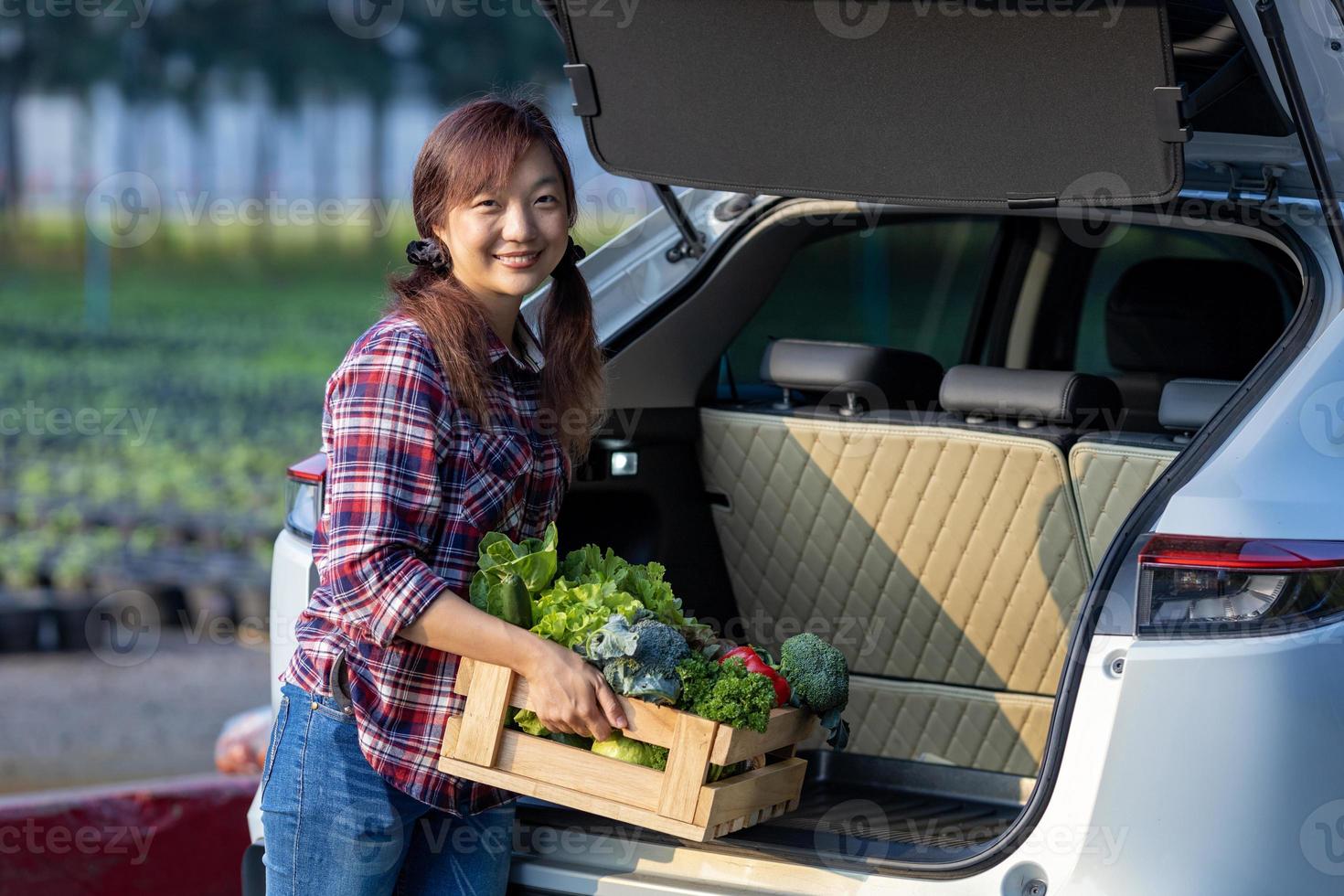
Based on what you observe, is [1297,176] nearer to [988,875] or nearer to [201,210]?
[988,875]

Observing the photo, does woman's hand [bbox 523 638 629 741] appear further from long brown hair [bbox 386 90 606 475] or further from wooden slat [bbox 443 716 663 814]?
long brown hair [bbox 386 90 606 475]

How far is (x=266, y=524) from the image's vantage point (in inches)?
350

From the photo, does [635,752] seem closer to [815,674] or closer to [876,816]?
[815,674]

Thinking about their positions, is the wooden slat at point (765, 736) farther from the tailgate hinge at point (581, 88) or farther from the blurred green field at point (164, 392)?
the tailgate hinge at point (581, 88)

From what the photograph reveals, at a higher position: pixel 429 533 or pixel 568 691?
pixel 429 533

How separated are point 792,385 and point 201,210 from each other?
48.0ft

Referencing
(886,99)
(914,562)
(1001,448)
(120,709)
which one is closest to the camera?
(886,99)

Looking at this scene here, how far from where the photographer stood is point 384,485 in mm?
2297

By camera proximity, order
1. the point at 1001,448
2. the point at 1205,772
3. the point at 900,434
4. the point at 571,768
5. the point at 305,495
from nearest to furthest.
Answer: the point at 1205,772, the point at 571,768, the point at 305,495, the point at 1001,448, the point at 900,434

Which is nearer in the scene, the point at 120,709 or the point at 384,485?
the point at 384,485

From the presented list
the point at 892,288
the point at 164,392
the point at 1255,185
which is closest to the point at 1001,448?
the point at 1255,185

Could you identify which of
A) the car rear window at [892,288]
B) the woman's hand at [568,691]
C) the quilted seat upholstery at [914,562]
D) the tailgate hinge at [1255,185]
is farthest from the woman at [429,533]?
the car rear window at [892,288]

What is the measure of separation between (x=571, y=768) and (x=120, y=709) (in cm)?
507

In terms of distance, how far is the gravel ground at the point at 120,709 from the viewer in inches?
247
